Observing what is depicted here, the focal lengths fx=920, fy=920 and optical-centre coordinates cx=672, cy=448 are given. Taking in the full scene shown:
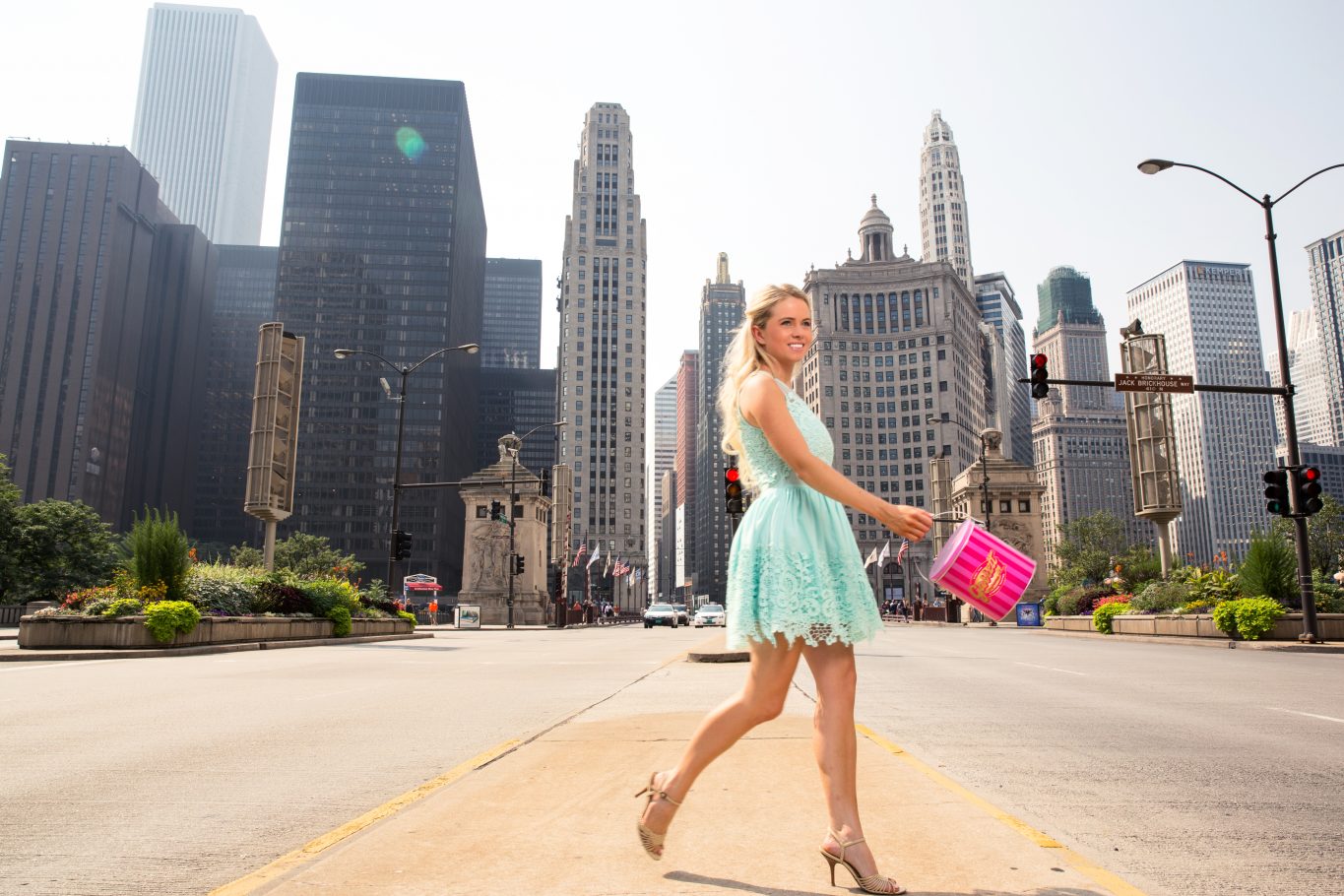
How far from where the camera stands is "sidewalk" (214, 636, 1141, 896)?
2.98m

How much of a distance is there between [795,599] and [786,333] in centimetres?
110

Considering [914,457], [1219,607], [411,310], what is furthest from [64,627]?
[914,457]

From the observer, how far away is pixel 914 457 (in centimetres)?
14100

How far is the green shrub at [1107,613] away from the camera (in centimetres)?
2888

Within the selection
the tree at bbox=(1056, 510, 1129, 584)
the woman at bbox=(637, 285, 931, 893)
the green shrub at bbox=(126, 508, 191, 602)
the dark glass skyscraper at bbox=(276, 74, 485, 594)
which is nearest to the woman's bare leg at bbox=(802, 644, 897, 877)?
the woman at bbox=(637, 285, 931, 893)

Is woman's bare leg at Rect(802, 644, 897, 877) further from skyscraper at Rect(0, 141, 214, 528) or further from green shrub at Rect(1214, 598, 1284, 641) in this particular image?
skyscraper at Rect(0, 141, 214, 528)

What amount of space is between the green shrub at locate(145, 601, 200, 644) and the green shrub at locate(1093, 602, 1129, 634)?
84.2 feet

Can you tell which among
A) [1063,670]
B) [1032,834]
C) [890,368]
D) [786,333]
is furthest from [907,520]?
[890,368]

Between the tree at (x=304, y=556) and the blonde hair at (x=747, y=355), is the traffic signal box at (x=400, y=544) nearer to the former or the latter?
the blonde hair at (x=747, y=355)

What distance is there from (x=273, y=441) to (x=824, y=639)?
87.1ft

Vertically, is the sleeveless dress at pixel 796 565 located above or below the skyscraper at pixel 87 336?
below

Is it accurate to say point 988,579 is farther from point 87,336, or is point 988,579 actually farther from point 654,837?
point 87,336

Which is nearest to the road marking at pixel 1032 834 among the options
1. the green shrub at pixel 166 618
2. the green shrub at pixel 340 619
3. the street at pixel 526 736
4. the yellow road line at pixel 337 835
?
the street at pixel 526 736

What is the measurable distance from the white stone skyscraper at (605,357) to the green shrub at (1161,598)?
119678 millimetres
